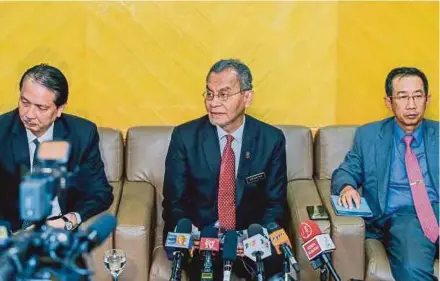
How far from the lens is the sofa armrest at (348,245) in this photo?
3248mm

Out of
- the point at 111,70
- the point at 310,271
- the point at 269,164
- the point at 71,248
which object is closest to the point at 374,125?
the point at 269,164

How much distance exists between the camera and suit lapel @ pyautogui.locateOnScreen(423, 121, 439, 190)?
11.6 ft

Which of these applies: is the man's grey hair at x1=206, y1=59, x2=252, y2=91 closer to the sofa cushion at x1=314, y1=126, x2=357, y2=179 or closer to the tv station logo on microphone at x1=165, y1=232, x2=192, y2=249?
the sofa cushion at x1=314, y1=126, x2=357, y2=179

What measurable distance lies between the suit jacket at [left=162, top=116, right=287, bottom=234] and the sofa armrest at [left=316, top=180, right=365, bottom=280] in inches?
12.0

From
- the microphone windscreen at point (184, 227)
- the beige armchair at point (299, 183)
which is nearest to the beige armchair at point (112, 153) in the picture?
the beige armchair at point (299, 183)

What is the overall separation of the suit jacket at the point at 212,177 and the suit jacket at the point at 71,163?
0.35 metres

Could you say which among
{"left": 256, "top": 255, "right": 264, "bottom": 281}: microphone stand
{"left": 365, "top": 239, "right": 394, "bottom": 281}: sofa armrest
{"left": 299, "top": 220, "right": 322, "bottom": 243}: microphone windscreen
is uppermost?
{"left": 299, "top": 220, "right": 322, "bottom": 243}: microphone windscreen

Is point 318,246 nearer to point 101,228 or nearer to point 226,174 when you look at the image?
point 101,228

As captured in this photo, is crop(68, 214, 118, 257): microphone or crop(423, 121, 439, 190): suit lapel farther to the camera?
crop(423, 121, 439, 190): suit lapel

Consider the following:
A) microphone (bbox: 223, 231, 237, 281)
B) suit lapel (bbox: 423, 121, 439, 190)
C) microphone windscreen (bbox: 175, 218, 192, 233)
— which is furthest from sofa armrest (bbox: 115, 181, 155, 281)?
suit lapel (bbox: 423, 121, 439, 190)

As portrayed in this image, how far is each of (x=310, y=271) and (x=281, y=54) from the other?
1.40 m

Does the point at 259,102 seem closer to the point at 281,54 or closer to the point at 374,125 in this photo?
the point at 281,54

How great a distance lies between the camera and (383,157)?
360 centimetres

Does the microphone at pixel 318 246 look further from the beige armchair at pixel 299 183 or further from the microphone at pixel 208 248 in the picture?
the beige armchair at pixel 299 183
